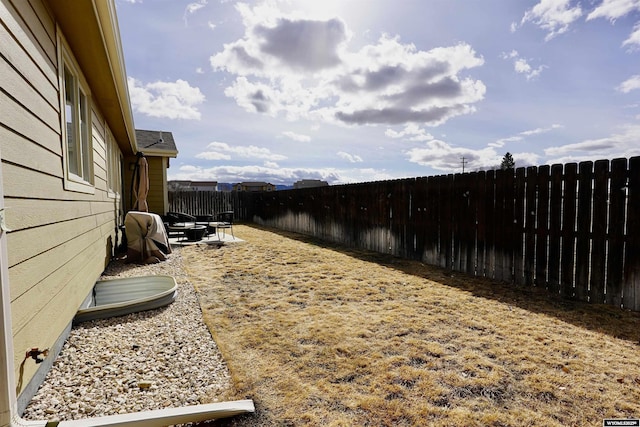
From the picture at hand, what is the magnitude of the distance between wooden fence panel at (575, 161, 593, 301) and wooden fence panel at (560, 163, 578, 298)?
0.16 feet

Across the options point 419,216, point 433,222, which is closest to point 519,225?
point 433,222

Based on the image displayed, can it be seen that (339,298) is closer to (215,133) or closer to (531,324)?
(531,324)

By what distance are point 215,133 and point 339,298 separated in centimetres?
900

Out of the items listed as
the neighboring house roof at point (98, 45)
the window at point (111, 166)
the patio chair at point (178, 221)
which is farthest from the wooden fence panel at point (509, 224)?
the patio chair at point (178, 221)

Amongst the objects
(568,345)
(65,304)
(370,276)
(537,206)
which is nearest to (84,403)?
(65,304)

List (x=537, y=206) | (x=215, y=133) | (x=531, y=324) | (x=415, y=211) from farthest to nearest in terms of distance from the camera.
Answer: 1. (x=215, y=133)
2. (x=415, y=211)
3. (x=537, y=206)
4. (x=531, y=324)

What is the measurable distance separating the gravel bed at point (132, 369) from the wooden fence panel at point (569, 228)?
3958 millimetres

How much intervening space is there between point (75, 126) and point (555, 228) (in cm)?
589

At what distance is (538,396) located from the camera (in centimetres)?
176

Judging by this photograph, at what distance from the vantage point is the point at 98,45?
3064 millimetres

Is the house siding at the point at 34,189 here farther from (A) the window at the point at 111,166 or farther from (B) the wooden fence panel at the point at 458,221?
(B) the wooden fence panel at the point at 458,221

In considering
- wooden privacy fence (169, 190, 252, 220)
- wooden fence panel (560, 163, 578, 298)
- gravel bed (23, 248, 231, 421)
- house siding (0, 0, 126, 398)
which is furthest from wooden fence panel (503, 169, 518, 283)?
wooden privacy fence (169, 190, 252, 220)

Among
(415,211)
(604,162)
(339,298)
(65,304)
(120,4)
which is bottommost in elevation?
(339,298)

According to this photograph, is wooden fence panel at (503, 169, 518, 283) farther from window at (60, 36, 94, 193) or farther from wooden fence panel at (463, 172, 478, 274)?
window at (60, 36, 94, 193)
